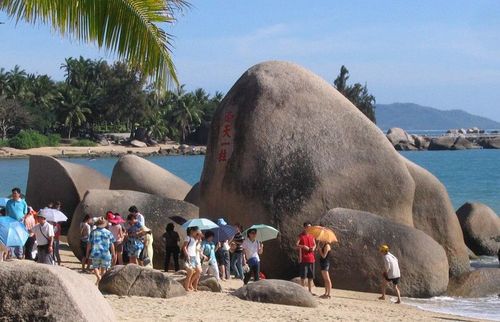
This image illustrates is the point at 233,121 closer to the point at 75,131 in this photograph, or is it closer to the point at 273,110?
the point at 273,110

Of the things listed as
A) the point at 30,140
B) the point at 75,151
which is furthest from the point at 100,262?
the point at 75,151

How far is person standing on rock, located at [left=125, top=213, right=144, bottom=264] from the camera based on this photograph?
54.4 feet

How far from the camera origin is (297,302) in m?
14.1

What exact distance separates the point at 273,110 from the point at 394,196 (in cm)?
303

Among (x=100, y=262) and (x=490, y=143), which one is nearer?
(x=100, y=262)

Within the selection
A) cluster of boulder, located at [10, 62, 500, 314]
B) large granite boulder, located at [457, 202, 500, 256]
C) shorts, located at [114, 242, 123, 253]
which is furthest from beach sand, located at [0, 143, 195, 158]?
shorts, located at [114, 242, 123, 253]

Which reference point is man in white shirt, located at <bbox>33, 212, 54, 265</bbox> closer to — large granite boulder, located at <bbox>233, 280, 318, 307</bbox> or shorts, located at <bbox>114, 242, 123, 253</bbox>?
shorts, located at <bbox>114, 242, 123, 253</bbox>

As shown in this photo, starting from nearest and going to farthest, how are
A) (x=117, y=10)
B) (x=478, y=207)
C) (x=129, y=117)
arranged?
(x=117, y=10) < (x=478, y=207) < (x=129, y=117)

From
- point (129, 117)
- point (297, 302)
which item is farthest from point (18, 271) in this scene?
point (129, 117)

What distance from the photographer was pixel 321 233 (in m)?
16.2

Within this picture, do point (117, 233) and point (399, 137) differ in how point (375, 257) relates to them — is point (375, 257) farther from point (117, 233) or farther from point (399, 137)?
point (399, 137)

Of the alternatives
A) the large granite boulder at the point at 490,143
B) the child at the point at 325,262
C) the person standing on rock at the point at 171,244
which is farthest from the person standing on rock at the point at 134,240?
the large granite boulder at the point at 490,143

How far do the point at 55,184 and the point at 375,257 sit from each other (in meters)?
13.0

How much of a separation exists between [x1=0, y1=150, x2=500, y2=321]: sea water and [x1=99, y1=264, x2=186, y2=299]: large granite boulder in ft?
16.4
